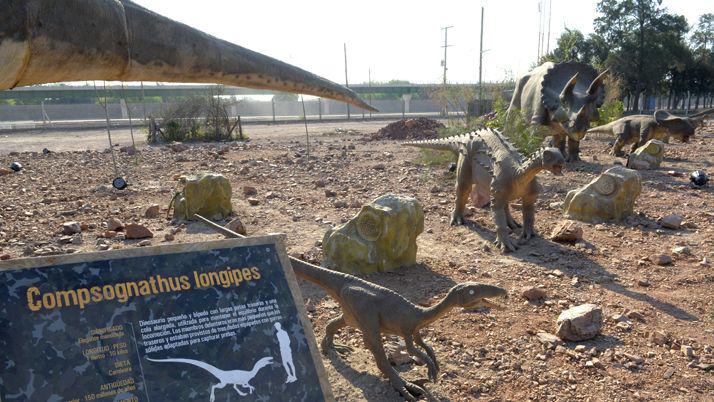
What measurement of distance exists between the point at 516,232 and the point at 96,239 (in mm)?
4221

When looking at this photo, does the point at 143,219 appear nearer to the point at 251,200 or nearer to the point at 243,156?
the point at 251,200

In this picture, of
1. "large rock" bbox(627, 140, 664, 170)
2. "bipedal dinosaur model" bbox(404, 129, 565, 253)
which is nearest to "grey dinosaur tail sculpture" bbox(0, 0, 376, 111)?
"bipedal dinosaur model" bbox(404, 129, 565, 253)

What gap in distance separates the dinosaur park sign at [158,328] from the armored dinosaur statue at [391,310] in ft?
2.53

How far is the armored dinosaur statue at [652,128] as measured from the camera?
384 inches

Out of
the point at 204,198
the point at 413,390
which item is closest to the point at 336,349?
the point at 413,390

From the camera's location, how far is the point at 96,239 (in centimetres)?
557

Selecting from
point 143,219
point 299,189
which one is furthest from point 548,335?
point 299,189

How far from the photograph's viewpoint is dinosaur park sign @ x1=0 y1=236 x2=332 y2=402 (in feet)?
5.71

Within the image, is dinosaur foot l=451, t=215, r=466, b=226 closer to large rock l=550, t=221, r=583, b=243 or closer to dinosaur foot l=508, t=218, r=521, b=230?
dinosaur foot l=508, t=218, r=521, b=230

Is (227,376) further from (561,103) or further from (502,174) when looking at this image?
(561,103)

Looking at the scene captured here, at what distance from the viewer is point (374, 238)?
4.68 m

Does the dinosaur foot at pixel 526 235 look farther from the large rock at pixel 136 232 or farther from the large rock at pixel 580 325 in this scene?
the large rock at pixel 136 232

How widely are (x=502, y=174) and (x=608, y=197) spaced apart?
1456mm

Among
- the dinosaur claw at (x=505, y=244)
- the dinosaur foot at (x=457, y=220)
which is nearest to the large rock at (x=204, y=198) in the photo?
the dinosaur foot at (x=457, y=220)
